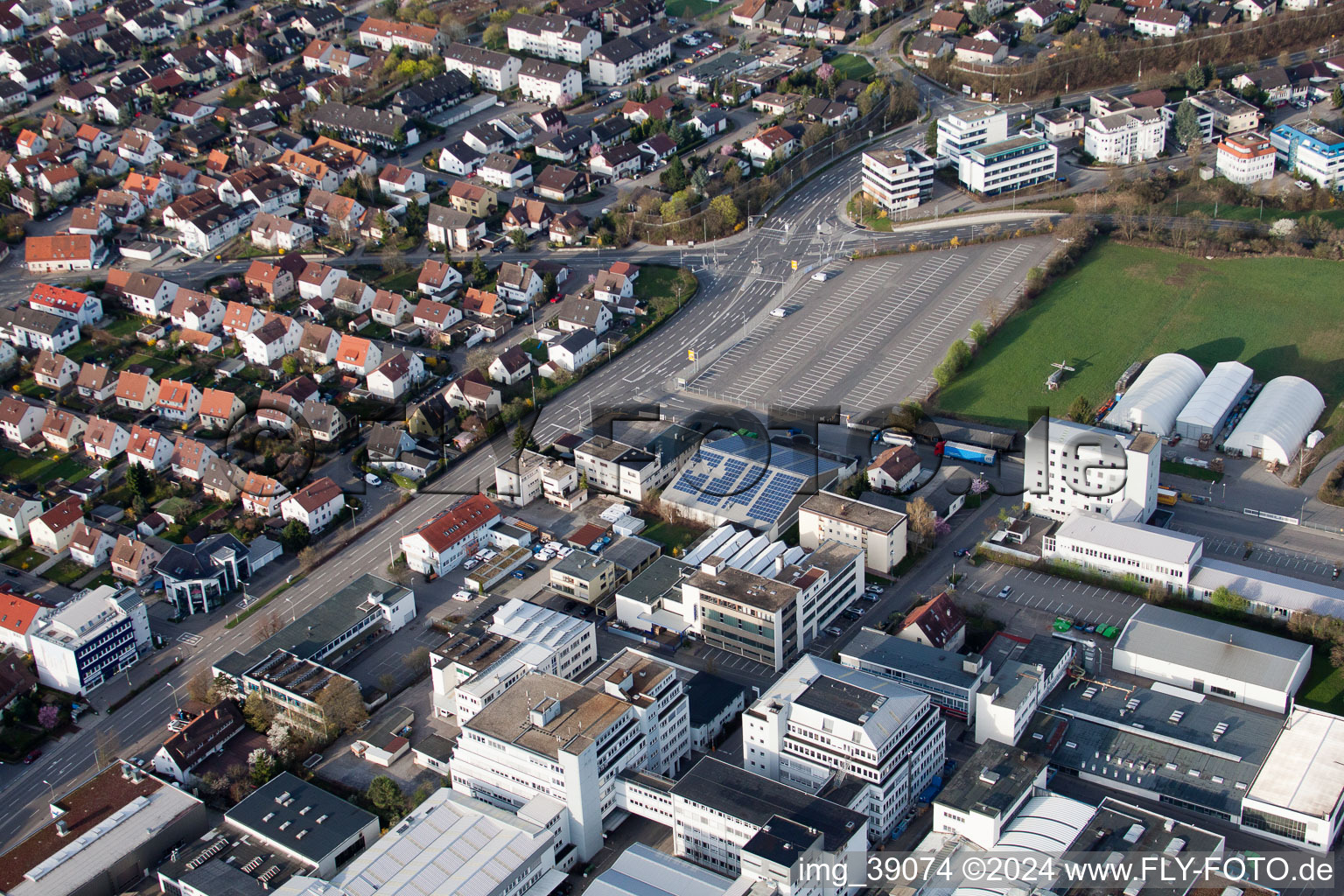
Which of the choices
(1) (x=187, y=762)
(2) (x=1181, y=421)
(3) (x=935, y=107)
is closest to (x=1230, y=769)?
(2) (x=1181, y=421)

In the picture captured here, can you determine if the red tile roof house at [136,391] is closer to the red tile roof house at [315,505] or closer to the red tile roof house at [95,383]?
the red tile roof house at [95,383]

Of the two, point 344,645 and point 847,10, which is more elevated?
point 847,10

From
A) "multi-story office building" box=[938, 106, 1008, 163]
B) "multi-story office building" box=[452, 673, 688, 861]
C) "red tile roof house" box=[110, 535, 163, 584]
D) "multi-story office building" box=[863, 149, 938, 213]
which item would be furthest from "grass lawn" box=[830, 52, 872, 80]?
"multi-story office building" box=[452, 673, 688, 861]

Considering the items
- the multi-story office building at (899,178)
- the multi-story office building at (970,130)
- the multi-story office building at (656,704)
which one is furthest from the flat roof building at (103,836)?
the multi-story office building at (970,130)

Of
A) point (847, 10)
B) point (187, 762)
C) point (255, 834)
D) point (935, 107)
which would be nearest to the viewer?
point (255, 834)

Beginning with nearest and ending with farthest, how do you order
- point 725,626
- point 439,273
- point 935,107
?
point 725,626 → point 439,273 → point 935,107

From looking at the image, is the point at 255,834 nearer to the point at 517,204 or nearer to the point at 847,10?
the point at 517,204

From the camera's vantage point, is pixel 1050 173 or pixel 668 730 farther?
pixel 1050 173
